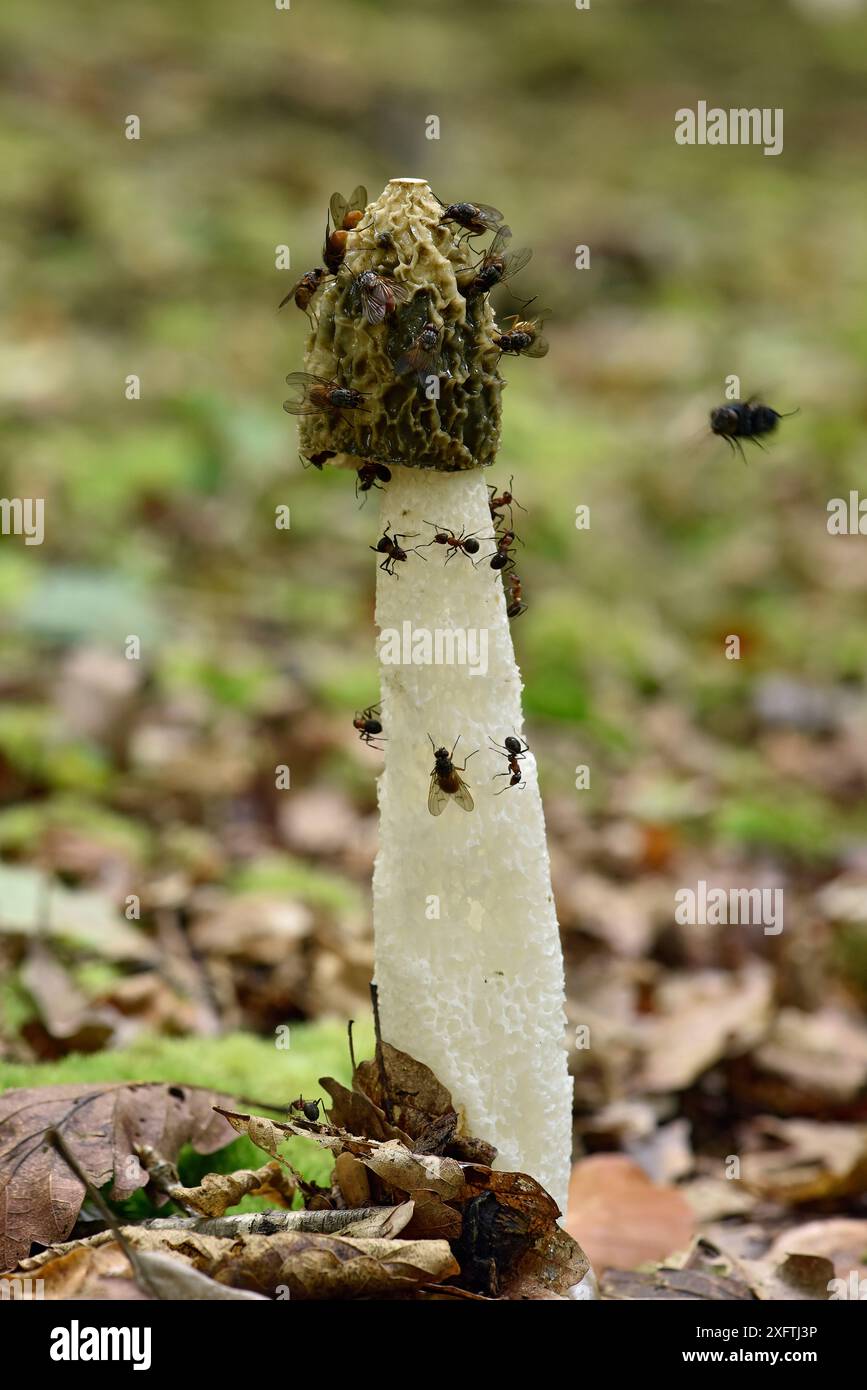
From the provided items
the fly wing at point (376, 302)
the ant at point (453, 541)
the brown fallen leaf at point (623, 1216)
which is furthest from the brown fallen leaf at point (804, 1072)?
the fly wing at point (376, 302)

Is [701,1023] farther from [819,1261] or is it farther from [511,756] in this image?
[511,756]

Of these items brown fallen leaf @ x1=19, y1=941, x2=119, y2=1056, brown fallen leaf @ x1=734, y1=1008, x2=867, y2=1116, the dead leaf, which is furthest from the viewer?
brown fallen leaf @ x1=734, y1=1008, x2=867, y2=1116

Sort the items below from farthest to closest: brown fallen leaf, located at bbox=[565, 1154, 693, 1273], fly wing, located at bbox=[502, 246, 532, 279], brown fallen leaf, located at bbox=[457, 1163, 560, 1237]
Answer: brown fallen leaf, located at bbox=[565, 1154, 693, 1273] → fly wing, located at bbox=[502, 246, 532, 279] → brown fallen leaf, located at bbox=[457, 1163, 560, 1237]

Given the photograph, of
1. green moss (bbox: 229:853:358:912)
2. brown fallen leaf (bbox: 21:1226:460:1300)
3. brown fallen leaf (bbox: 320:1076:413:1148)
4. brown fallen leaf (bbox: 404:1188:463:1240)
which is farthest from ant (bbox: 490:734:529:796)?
green moss (bbox: 229:853:358:912)

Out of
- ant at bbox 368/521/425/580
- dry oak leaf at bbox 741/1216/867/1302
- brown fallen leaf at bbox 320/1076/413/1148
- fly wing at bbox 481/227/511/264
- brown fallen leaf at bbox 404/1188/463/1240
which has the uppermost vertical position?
fly wing at bbox 481/227/511/264

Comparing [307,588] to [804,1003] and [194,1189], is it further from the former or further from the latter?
[194,1189]

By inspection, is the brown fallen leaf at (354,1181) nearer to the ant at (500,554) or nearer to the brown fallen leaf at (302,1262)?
the brown fallen leaf at (302,1262)

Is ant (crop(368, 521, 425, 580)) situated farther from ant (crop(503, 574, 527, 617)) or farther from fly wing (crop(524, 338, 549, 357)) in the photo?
fly wing (crop(524, 338, 549, 357))
